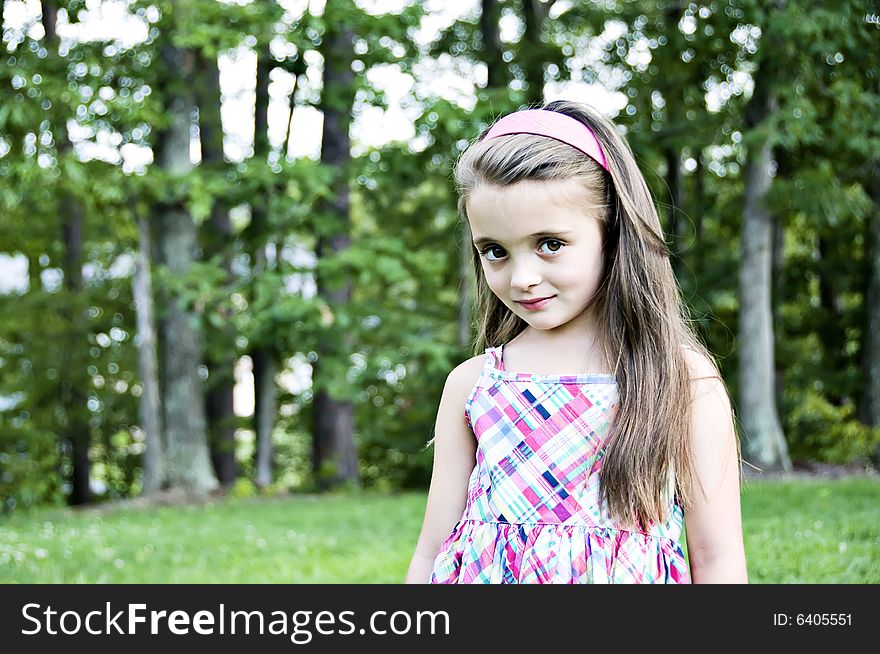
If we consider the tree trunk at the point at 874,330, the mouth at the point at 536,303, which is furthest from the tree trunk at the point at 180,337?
the mouth at the point at 536,303

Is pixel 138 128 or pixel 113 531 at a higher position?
pixel 138 128

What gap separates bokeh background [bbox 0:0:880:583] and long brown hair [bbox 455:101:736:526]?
3.17 meters

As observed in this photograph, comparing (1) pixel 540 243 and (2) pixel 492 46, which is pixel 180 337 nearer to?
(2) pixel 492 46

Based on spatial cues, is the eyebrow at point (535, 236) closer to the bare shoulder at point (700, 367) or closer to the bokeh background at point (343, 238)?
the bare shoulder at point (700, 367)

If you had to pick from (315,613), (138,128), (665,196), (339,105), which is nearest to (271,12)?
(339,105)

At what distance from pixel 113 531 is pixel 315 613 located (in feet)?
19.8

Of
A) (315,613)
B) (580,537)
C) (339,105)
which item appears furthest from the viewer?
(339,105)

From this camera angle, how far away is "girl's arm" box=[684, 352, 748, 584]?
1.74 metres

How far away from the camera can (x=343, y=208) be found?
10.8m

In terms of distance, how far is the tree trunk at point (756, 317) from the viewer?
955 centimetres

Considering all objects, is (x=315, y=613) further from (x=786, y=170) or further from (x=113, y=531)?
(x=786, y=170)

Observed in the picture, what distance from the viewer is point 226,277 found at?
10.2 m

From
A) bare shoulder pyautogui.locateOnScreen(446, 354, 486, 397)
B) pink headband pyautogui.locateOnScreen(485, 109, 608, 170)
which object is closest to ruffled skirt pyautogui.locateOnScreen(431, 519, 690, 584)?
bare shoulder pyautogui.locateOnScreen(446, 354, 486, 397)

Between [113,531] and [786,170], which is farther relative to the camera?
[786,170]
